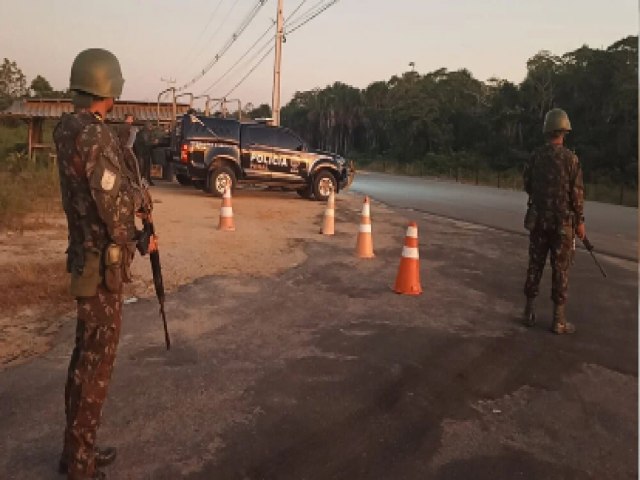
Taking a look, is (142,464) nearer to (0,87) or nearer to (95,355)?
(95,355)

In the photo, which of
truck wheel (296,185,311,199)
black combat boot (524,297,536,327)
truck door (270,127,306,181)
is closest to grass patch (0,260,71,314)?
black combat boot (524,297,536,327)

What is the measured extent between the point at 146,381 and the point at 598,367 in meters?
3.38

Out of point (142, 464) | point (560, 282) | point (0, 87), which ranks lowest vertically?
point (142, 464)

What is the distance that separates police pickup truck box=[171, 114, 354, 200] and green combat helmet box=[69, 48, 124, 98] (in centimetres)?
1306

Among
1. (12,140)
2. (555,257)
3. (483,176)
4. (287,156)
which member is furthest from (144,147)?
(483,176)

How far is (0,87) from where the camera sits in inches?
1951

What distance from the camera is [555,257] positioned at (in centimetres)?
534

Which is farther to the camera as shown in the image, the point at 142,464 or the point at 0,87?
the point at 0,87

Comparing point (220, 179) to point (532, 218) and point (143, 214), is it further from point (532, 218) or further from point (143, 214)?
point (143, 214)

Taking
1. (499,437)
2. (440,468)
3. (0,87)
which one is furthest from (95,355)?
(0,87)

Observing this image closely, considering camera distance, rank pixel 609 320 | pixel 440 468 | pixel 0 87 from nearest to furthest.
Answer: pixel 440 468 → pixel 609 320 → pixel 0 87

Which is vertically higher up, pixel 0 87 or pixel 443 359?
pixel 0 87

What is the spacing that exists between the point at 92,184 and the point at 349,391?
217 cm

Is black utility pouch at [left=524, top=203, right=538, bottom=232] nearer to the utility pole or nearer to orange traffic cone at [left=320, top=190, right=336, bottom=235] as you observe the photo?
orange traffic cone at [left=320, top=190, right=336, bottom=235]
